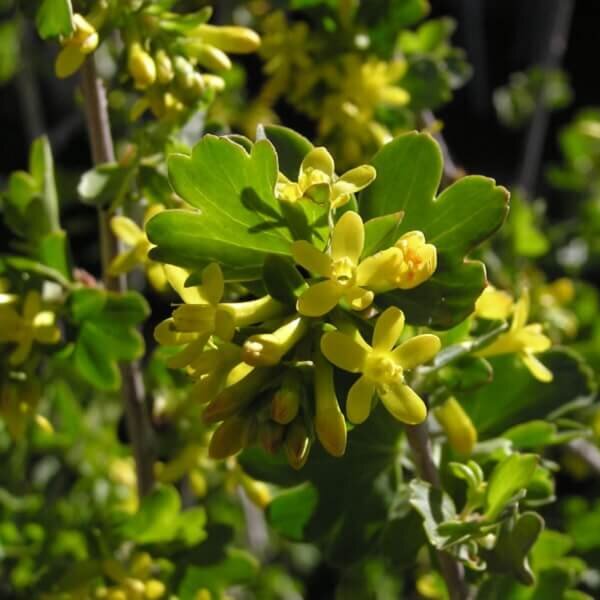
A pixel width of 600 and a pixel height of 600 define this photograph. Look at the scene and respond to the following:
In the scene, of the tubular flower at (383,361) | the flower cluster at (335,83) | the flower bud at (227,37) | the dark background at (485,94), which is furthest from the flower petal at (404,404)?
the dark background at (485,94)

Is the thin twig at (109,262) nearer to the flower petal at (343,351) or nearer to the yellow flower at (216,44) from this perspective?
the yellow flower at (216,44)

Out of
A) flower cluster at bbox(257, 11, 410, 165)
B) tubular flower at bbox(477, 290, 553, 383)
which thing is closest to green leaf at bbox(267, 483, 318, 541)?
tubular flower at bbox(477, 290, 553, 383)

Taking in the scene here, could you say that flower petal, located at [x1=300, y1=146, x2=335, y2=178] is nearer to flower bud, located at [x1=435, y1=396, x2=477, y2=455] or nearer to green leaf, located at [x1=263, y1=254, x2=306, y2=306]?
green leaf, located at [x1=263, y1=254, x2=306, y2=306]

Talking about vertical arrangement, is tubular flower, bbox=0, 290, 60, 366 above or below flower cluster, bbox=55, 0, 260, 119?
below

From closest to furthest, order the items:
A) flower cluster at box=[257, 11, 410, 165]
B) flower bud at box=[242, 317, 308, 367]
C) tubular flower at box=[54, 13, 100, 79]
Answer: flower bud at box=[242, 317, 308, 367] → tubular flower at box=[54, 13, 100, 79] → flower cluster at box=[257, 11, 410, 165]

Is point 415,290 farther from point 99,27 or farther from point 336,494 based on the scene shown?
point 99,27

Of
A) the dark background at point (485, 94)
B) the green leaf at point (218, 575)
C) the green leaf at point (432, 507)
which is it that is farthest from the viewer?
the dark background at point (485, 94)

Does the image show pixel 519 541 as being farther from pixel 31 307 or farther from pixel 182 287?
pixel 31 307
